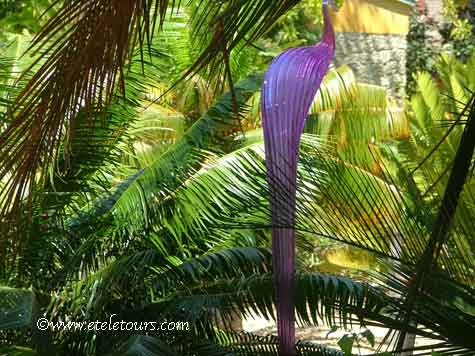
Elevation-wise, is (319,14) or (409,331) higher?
(319,14)

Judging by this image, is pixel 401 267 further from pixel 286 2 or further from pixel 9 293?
pixel 9 293

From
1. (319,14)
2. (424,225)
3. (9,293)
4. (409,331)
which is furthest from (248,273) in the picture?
(319,14)

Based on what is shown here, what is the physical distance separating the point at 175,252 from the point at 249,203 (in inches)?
47.5

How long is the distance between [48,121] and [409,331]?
959mm

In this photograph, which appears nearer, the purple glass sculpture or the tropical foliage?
the tropical foliage

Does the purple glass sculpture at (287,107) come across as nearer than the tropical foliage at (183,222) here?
No

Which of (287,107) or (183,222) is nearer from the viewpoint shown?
(287,107)

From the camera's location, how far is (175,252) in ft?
17.7

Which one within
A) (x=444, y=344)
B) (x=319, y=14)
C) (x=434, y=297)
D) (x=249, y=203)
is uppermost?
(x=319, y=14)

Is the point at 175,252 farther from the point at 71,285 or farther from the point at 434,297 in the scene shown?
the point at 434,297

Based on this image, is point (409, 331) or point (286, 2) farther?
point (409, 331)

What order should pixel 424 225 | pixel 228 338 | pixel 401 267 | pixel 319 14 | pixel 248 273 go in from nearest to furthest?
pixel 401 267, pixel 424 225, pixel 248 273, pixel 228 338, pixel 319 14

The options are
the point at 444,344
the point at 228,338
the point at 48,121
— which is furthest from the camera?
the point at 228,338

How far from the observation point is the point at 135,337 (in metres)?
3.91
